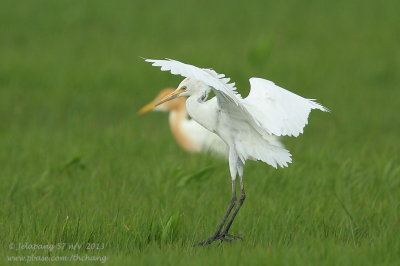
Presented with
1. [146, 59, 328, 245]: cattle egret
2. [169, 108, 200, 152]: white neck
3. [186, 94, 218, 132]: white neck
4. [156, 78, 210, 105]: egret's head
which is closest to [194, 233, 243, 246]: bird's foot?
[146, 59, 328, 245]: cattle egret

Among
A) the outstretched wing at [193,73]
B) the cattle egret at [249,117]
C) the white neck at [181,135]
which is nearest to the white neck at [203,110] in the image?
the cattle egret at [249,117]

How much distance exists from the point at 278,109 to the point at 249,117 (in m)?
0.17

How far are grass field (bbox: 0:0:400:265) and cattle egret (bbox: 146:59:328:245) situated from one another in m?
0.45

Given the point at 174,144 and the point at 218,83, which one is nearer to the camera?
the point at 218,83

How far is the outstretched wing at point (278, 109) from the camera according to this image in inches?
195

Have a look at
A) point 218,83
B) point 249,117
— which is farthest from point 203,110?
point 218,83

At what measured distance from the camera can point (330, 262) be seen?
4.30 meters

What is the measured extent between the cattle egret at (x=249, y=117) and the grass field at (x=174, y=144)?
0.45 metres

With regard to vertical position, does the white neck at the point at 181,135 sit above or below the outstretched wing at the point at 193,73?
below

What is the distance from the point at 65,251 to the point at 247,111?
4.18 ft

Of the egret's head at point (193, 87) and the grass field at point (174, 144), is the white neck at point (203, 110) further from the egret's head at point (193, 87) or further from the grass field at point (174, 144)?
the grass field at point (174, 144)

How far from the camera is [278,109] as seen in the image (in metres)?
5.11

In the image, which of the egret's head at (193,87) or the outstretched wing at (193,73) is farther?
the egret's head at (193,87)

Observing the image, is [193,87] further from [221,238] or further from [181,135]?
[181,135]
